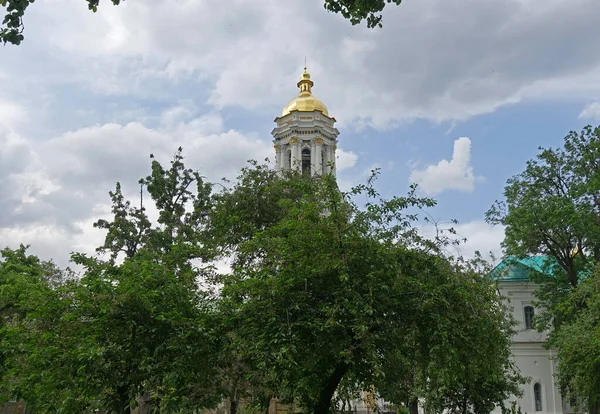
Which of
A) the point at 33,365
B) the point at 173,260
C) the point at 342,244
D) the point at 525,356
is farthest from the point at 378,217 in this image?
the point at 525,356

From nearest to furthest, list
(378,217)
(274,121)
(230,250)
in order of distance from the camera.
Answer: (378,217), (230,250), (274,121)

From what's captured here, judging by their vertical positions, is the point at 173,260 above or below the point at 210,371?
above

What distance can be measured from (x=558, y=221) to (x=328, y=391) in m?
16.4

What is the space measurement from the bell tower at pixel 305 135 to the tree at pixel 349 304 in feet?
76.9

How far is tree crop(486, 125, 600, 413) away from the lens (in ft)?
84.1

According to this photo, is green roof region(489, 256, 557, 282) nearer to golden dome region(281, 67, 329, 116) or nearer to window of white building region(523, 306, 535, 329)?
window of white building region(523, 306, 535, 329)

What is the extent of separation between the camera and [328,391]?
1305cm

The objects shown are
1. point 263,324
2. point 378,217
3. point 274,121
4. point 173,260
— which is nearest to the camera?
point 263,324

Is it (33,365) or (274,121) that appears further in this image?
(274,121)

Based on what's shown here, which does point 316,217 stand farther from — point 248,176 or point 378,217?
point 248,176

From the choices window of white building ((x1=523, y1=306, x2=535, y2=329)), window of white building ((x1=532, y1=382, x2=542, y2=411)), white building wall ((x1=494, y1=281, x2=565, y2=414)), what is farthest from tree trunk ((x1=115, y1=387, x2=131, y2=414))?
window of white building ((x1=523, y1=306, x2=535, y2=329))

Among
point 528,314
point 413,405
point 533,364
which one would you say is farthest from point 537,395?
point 413,405

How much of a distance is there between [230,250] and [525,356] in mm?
21583

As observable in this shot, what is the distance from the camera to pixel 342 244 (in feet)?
39.5
